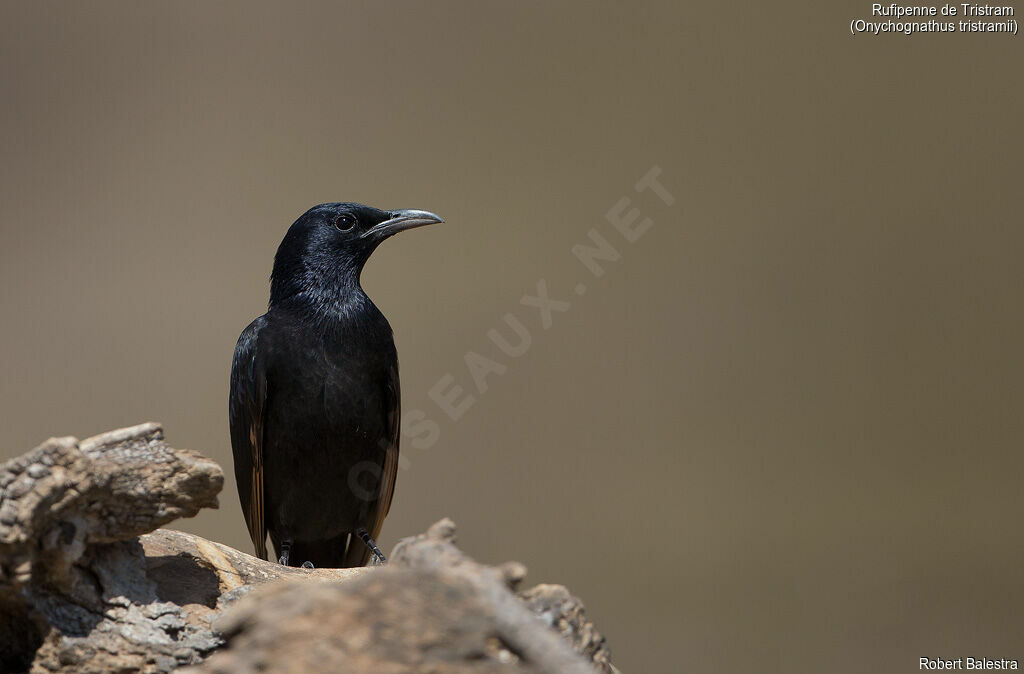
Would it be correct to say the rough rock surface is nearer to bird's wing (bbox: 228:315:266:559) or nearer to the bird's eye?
bird's wing (bbox: 228:315:266:559)

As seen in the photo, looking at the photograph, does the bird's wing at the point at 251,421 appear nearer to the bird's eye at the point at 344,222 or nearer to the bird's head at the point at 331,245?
the bird's head at the point at 331,245

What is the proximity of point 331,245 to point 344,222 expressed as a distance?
0.47 ft

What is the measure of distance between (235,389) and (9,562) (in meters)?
2.24

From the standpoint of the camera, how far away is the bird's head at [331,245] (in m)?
4.55

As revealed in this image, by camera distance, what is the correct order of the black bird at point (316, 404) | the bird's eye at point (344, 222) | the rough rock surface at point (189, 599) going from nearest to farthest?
the rough rock surface at point (189, 599) → the black bird at point (316, 404) → the bird's eye at point (344, 222)

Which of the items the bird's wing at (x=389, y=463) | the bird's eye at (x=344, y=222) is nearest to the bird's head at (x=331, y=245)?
the bird's eye at (x=344, y=222)

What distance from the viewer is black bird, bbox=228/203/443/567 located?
4277mm

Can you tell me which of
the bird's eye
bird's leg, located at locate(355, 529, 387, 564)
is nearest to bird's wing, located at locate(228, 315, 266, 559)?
bird's leg, located at locate(355, 529, 387, 564)

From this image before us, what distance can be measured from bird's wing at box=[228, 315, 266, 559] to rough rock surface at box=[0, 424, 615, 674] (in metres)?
1.32

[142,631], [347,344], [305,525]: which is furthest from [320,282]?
[142,631]

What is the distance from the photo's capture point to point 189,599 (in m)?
2.71

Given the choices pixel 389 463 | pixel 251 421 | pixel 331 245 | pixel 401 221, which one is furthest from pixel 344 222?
pixel 389 463

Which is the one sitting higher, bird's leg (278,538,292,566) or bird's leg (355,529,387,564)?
bird's leg (355,529,387,564)

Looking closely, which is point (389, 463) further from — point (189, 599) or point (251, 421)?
point (189, 599)
